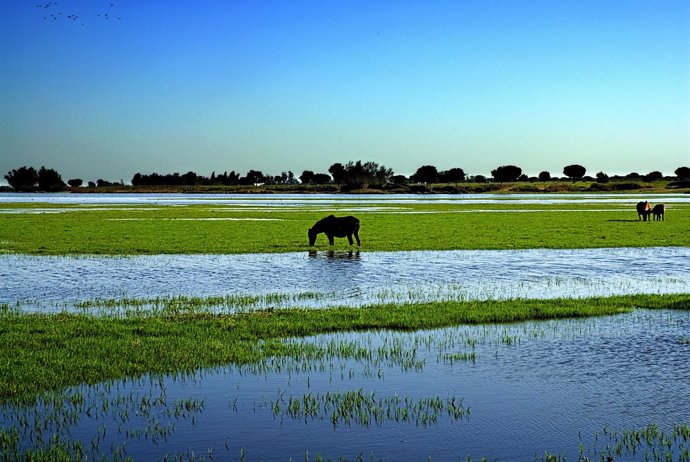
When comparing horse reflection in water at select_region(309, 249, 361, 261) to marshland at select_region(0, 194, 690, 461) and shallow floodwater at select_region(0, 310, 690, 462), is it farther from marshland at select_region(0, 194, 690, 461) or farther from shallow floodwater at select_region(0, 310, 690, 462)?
shallow floodwater at select_region(0, 310, 690, 462)

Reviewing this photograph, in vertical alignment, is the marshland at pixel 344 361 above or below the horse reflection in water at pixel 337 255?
below

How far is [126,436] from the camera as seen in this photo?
30.8ft

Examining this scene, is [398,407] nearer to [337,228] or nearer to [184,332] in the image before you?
[184,332]

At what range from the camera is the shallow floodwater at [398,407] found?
903 cm

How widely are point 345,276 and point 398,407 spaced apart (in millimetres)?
14992

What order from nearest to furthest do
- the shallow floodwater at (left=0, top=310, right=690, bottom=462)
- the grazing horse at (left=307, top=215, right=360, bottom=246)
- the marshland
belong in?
the shallow floodwater at (left=0, top=310, right=690, bottom=462) < the marshland < the grazing horse at (left=307, top=215, right=360, bottom=246)

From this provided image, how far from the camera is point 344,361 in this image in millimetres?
13312

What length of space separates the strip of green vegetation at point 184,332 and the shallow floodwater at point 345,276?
1.78 meters

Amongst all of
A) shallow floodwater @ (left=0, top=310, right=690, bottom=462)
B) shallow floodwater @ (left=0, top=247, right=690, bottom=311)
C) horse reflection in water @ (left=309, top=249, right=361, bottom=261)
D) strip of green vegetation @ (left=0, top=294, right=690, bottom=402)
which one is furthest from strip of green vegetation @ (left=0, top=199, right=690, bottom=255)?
shallow floodwater @ (left=0, top=310, right=690, bottom=462)

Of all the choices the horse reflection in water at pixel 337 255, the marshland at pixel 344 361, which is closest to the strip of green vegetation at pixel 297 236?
the horse reflection in water at pixel 337 255

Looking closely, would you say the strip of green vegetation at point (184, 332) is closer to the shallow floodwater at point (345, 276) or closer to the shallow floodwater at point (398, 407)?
the shallow floodwater at point (398, 407)

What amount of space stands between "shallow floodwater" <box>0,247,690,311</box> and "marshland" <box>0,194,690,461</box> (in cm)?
12

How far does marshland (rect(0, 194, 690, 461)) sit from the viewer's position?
928 cm

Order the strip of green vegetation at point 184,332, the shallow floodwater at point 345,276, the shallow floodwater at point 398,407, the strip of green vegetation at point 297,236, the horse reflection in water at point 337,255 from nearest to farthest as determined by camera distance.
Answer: the shallow floodwater at point 398,407 → the strip of green vegetation at point 184,332 → the shallow floodwater at point 345,276 → the horse reflection in water at point 337,255 → the strip of green vegetation at point 297,236
